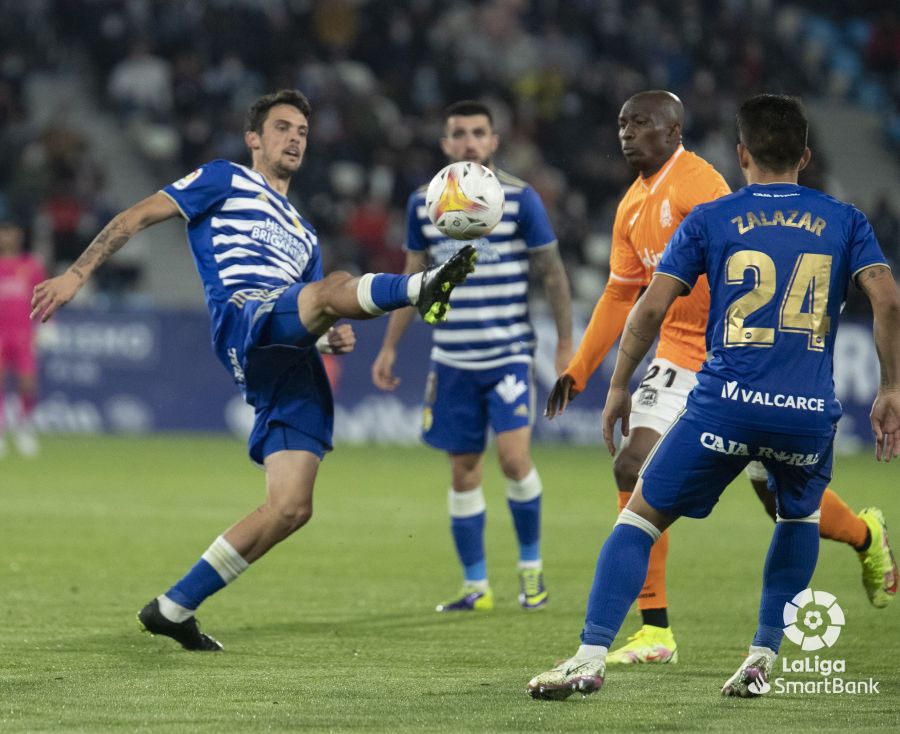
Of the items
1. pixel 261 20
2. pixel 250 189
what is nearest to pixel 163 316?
pixel 261 20

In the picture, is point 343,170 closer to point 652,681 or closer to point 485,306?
point 485,306

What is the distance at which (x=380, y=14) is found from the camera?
2355 cm

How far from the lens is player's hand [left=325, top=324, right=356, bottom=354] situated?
672 cm

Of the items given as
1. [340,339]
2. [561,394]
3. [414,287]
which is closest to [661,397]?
[561,394]

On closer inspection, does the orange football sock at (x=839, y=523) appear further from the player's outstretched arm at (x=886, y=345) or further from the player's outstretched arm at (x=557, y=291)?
the player's outstretched arm at (x=557, y=291)

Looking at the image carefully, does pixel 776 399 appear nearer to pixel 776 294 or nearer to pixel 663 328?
pixel 776 294

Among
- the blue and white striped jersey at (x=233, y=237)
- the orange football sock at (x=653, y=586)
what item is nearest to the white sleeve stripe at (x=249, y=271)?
the blue and white striped jersey at (x=233, y=237)

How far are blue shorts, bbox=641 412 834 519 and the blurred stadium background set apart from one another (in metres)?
12.2

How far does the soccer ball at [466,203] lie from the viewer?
6.02 metres

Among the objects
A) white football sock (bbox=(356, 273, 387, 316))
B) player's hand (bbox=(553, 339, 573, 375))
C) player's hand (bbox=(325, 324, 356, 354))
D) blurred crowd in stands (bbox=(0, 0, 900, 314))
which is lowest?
player's hand (bbox=(553, 339, 573, 375))

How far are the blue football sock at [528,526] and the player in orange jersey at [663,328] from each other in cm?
148

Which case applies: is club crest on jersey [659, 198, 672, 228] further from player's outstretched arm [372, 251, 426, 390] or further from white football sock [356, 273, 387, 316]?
player's outstretched arm [372, 251, 426, 390]

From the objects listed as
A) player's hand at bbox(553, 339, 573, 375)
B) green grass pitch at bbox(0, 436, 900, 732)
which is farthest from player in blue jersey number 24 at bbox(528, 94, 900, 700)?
player's hand at bbox(553, 339, 573, 375)

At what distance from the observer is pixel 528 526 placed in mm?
8117
